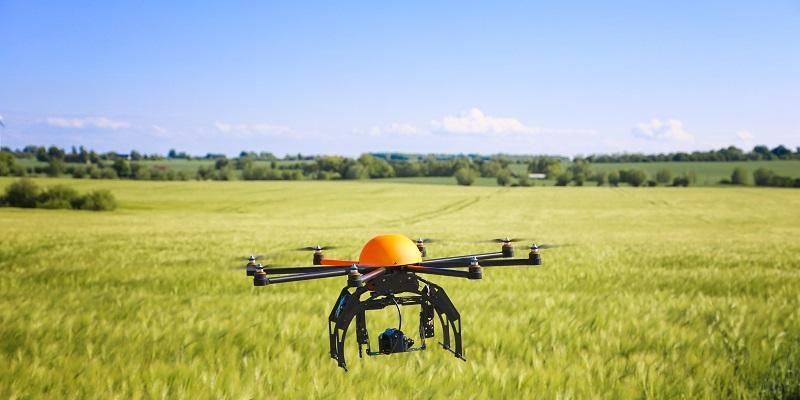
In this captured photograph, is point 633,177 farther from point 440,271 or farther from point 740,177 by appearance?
point 440,271

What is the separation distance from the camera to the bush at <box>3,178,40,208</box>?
43000 millimetres

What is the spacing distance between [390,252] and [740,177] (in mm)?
115815

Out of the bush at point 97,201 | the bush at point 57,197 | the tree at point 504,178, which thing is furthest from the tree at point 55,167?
the tree at point 504,178

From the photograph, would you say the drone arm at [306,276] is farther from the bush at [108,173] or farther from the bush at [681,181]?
the bush at [681,181]

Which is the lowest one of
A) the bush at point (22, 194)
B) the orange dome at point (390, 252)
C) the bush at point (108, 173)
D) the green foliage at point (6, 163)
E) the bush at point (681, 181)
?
the bush at point (681, 181)

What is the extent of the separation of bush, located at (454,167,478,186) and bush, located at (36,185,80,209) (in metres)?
65.7

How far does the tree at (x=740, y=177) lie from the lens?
10375 cm

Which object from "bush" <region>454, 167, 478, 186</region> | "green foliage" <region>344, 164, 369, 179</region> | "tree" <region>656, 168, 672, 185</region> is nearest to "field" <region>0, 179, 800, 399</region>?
"bush" <region>454, 167, 478, 186</region>

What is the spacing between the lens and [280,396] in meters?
3.97

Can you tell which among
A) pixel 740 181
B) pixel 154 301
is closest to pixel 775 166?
pixel 740 181

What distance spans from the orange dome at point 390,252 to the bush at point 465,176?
334 feet

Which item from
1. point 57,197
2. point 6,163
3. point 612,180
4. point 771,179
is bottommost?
point 612,180

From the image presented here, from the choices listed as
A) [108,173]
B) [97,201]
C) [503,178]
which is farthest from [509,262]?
[503,178]

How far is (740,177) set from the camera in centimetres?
10456
